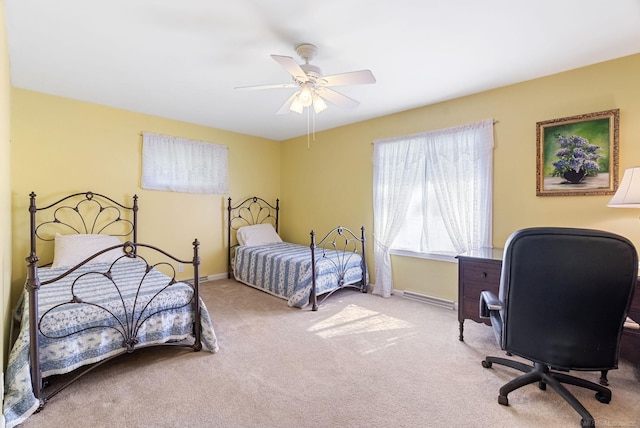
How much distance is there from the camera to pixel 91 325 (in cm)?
206

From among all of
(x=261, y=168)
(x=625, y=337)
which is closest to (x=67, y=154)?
(x=261, y=168)

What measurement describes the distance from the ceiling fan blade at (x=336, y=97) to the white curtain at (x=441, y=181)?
1400 millimetres

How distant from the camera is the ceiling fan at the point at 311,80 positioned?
2154 millimetres

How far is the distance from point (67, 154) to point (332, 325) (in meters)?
3.62

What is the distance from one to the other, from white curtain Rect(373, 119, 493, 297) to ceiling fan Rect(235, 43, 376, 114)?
1.40m

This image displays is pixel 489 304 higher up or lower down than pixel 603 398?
higher up

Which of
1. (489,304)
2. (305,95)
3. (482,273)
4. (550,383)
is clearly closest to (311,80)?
(305,95)

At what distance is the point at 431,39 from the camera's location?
2271 millimetres

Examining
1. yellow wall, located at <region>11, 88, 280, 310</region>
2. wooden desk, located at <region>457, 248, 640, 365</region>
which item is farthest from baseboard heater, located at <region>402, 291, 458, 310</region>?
yellow wall, located at <region>11, 88, 280, 310</region>

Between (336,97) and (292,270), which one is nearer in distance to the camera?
(336,97)

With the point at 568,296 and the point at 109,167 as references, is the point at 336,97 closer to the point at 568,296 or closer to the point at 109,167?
the point at 568,296

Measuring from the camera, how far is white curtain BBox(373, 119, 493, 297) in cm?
328

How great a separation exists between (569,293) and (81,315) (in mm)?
2952

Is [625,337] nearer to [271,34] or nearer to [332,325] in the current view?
[332,325]
